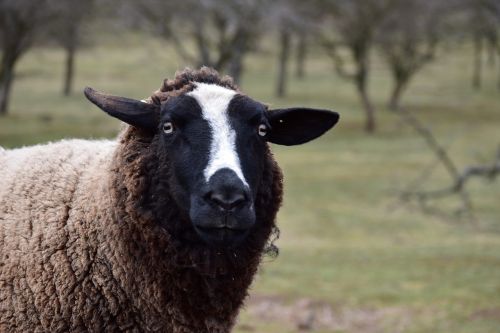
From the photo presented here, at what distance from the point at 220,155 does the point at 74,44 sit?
4102 cm

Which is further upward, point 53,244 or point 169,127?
point 169,127

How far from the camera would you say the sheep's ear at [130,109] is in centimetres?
532

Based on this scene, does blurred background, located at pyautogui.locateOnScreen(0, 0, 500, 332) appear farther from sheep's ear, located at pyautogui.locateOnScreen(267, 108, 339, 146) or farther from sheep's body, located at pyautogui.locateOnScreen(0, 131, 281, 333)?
sheep's ear, located at pyautogui.locateOnScreen(267, 108, 339, 146)

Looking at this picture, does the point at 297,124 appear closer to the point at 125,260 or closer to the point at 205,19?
the point at 125,260

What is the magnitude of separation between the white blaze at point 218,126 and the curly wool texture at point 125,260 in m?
0.20

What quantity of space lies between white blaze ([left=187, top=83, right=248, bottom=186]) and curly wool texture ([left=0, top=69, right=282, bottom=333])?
0.67ft

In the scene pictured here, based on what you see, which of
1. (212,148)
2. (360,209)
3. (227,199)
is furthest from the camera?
(360,209)

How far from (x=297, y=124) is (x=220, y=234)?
1244 mm

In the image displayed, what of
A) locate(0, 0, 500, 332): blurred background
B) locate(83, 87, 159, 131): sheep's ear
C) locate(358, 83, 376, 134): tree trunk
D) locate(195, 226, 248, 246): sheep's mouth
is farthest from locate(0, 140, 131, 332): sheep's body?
locate(358, 83, 376, 134): tree trunk

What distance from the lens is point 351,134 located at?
139 ft

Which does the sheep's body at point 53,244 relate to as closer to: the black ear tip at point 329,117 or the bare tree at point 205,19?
the black ear tip at point 329,117

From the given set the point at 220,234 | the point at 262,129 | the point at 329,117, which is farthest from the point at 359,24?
the point at 220,234

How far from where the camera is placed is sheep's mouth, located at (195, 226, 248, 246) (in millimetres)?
4925

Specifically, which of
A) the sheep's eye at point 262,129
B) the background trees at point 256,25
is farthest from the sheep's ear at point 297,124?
the background trees at point 256,25
